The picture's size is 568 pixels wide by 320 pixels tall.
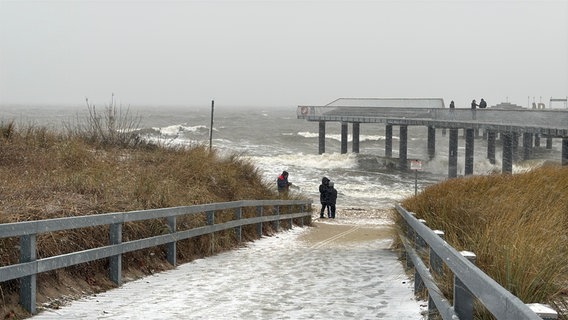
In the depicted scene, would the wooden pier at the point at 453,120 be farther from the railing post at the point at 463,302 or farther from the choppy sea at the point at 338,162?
the railing post at the point at 463,302

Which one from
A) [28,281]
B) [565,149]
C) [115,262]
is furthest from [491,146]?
[28,281]

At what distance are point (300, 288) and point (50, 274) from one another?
2904mm

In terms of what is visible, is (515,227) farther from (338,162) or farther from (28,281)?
(338,162)

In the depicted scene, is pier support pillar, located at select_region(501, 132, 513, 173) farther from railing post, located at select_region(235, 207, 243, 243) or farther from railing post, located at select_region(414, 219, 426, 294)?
railing post, located at select_region(414, 219, 426, 294)

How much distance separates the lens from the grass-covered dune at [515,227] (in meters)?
5.40

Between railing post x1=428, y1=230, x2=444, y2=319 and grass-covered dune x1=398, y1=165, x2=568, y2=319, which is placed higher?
grass-covered dune x1=398, y1=165, x2=568, y2=319

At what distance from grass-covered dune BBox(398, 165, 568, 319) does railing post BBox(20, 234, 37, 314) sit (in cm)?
380

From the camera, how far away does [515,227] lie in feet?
23.5

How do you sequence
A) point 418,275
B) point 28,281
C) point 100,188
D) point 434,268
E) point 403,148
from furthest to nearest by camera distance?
Answer: point 403,148, point 100,188, point 418,275, point 28,281, point 434,268

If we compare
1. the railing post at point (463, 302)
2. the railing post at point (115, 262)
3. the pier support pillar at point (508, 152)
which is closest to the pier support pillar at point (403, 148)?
the pier support pillar at point (508, 152)

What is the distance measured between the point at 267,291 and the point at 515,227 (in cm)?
297

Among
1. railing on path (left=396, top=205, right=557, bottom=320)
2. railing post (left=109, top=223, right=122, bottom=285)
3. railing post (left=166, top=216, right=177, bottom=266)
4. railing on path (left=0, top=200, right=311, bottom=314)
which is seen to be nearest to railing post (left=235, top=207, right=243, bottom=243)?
railing on path (left=0, top=200, right=311, bottom=314)

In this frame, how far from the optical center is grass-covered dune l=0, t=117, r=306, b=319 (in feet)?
27.2

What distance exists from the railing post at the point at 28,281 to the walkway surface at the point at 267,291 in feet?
0.50
